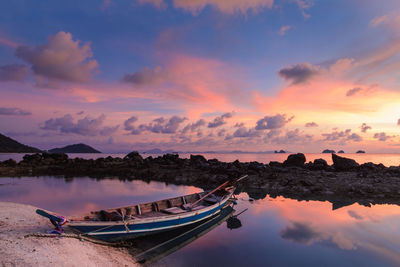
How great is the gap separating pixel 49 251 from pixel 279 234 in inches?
594

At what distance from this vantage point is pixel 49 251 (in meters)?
10.5

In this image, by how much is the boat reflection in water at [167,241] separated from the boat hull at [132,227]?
2.53ft

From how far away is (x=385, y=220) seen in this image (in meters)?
21.5

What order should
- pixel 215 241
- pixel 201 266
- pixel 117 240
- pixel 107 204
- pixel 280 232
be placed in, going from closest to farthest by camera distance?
1. pixel 201 266
2. pixel 117 240
3. pixel 215 241
4. pixel 280 232
5. pixel 107 204

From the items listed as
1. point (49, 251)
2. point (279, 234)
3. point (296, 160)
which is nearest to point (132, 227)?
point (49, 251)

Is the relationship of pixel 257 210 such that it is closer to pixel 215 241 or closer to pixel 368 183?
pixel 215 241

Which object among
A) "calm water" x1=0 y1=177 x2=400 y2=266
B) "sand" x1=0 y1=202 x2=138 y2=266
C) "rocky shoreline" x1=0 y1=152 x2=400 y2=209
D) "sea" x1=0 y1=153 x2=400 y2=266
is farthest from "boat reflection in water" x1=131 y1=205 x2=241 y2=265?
"rocky shoreline" x1=0 y1=152 x2=400 y2=209

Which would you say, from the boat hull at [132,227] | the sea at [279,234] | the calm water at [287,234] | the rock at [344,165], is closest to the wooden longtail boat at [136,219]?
the boat hull at [132,227]

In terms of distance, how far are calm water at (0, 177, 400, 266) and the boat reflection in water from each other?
0.53 meters

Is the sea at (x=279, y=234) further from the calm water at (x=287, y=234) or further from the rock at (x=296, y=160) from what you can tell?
the rock at (x=296, y=160)

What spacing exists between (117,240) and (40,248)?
13.8 feet

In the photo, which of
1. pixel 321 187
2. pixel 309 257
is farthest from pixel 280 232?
pixel 321 187

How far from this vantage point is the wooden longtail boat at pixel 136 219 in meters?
12.9

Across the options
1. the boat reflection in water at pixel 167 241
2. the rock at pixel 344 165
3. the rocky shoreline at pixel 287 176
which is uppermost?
the rock at pixel 344 165
